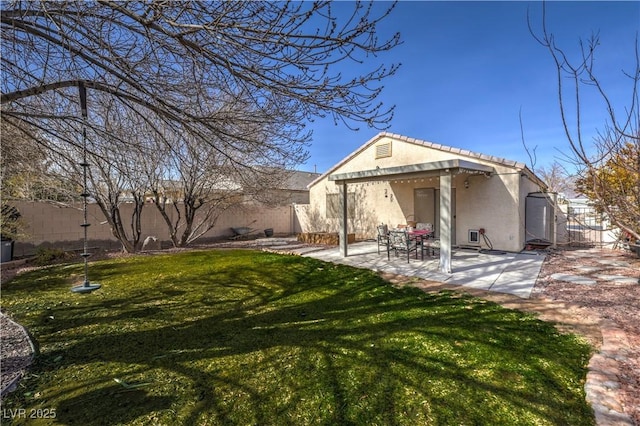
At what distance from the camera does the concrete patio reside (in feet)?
22.2

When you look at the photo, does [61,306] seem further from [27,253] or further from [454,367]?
[27,253]

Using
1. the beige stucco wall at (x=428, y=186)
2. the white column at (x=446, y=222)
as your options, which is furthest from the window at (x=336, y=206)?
the white column at (x=446, y=222)

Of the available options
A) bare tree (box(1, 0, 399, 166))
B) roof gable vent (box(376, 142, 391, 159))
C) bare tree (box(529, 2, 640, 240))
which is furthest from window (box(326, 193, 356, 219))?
bare tree (box(529, 2, 640, 240))

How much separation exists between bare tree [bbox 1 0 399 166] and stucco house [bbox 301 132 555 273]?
5.37 metres

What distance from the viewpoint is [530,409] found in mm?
2598

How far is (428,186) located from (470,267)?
5.36 meters

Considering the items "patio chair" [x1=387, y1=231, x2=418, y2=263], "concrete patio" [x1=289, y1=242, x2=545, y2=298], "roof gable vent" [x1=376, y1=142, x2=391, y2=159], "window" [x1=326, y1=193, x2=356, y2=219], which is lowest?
"concrete patio" [x1=289, y1=242, x2=545, y2=298]

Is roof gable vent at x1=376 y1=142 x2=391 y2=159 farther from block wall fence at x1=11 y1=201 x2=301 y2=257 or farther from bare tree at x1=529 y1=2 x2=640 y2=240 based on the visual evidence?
bare tree at x1=529 y1=2 x2=640 y2=240

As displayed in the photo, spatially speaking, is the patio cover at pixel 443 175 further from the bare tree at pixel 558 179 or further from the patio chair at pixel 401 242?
the bare tree at pixel 558 179

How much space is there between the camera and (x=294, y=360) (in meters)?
3.48

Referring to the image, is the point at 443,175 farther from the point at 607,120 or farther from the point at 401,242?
the point at 607,120

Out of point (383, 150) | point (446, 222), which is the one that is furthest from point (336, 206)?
point (446, 222)

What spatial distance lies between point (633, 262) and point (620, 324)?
6461 millimetres

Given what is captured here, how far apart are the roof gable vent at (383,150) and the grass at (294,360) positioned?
877cm
